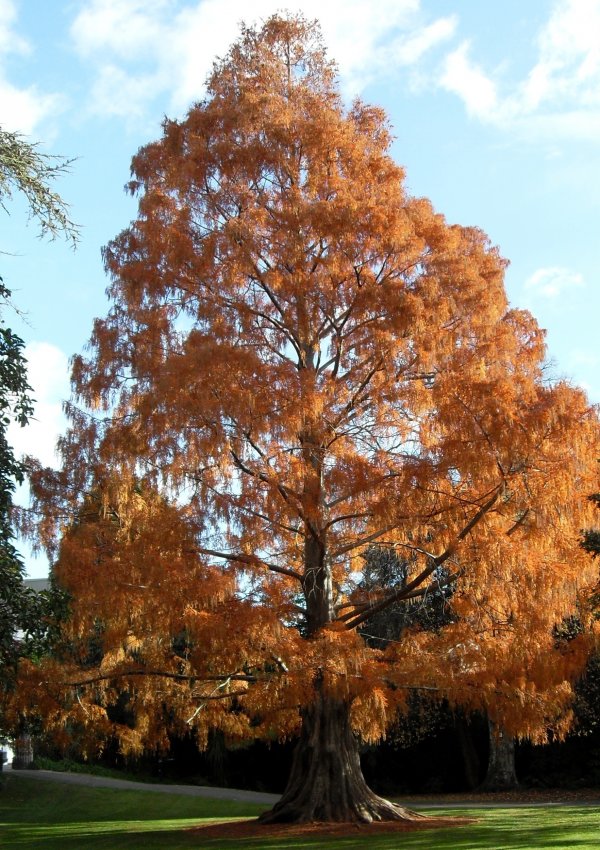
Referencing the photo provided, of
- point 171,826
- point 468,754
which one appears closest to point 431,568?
point 171,826

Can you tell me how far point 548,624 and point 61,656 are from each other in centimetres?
682

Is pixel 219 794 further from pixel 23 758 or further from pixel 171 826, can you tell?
pixel 23 758

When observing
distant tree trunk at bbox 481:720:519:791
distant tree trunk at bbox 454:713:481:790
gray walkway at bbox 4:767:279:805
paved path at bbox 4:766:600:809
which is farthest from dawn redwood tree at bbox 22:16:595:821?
distant tree trunk at bbox 454:713:481:790

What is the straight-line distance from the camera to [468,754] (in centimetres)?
2364

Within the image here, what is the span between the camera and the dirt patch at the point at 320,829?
36.8 feet

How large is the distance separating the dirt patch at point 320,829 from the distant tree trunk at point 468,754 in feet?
36.1

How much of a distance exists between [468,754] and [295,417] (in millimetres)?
15884

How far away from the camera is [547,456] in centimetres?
1009

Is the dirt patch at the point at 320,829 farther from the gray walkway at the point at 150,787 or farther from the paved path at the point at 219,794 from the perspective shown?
the gray walkway at the point at 150,787

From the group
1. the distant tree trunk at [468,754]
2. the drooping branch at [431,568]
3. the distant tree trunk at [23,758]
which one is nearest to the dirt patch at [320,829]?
the drooping branch at [431,568]

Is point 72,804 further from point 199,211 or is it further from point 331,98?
point 331,98

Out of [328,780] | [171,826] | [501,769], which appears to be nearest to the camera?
[328,780]

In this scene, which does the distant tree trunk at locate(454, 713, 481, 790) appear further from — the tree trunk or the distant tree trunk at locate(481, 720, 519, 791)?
the tree trunk

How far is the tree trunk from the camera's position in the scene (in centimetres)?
1212
